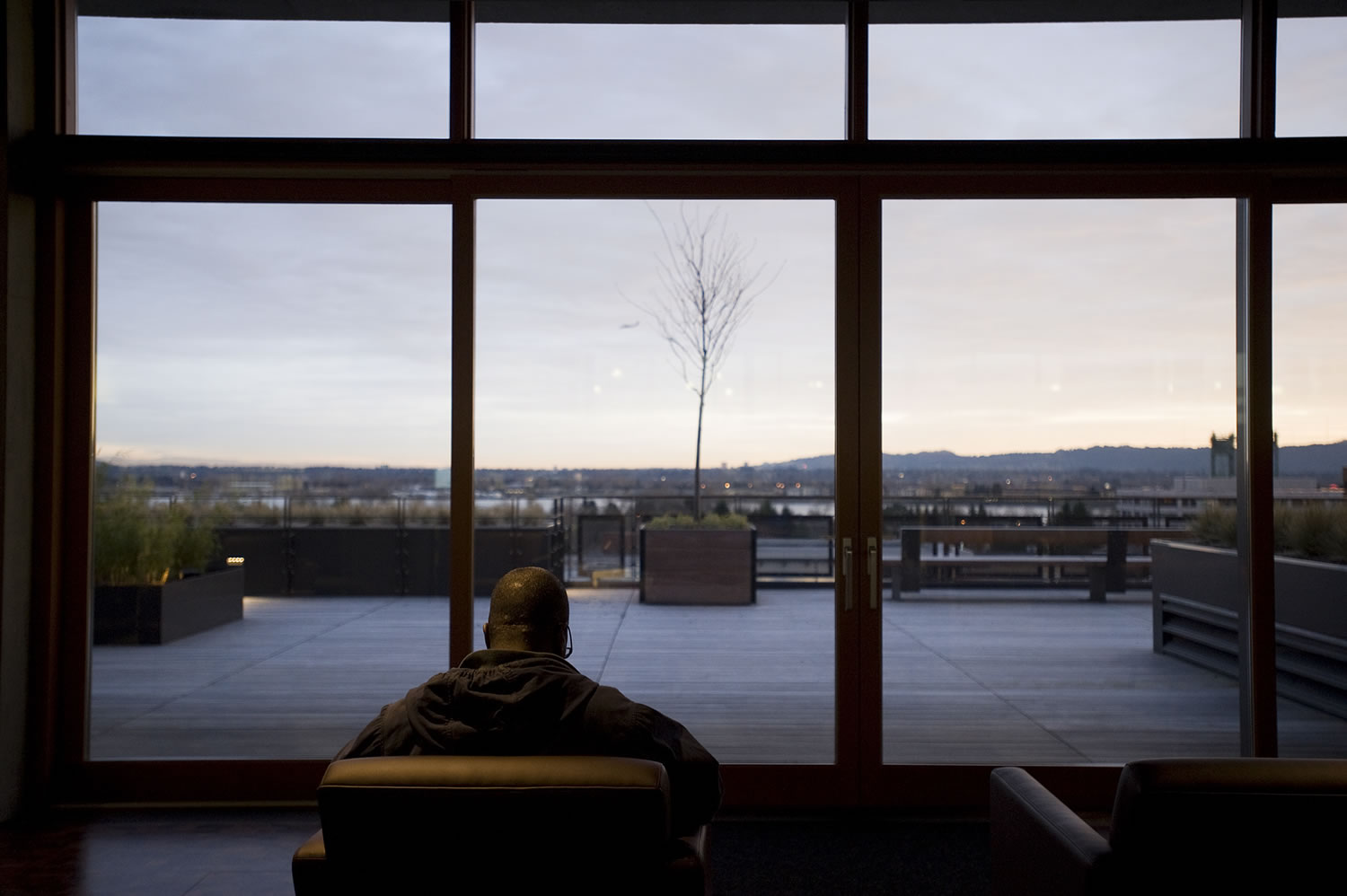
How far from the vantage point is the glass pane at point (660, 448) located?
→ 3.80m

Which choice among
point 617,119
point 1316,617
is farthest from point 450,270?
point 1316,617

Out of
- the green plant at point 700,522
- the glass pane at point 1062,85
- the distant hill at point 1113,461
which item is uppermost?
the glass pane at point 1062,85

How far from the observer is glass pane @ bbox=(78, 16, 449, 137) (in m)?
3.80

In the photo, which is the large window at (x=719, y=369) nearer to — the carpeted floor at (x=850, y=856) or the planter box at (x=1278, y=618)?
the planter box at (x=1278, y=618)

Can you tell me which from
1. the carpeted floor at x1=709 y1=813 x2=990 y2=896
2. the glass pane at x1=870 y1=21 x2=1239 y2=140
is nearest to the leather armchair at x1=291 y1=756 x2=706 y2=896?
the carpeted floor at x1=709 y1=813 x2=990 y2=896

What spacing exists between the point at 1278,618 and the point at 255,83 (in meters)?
4.90

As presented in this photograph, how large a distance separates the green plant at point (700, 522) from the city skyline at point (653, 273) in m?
0.24

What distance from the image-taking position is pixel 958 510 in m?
3.82

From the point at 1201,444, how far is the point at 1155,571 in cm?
57

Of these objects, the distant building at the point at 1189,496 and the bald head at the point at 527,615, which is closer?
the bald head at the point at 527,615

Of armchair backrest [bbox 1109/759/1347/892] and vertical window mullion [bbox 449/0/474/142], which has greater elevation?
vertical window mullion [bbox 449/0/474/142]

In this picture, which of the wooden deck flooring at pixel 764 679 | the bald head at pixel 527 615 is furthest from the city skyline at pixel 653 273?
the bald head at pixel 527 615

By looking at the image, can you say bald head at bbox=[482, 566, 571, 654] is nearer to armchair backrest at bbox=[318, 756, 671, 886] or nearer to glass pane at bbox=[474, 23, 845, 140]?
armchair backrest at bbox=[318, 756, 671, 886]

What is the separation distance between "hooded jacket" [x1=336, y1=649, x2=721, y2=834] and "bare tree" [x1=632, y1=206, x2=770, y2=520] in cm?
203
